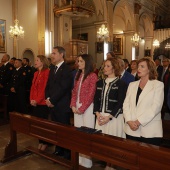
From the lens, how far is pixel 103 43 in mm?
12328

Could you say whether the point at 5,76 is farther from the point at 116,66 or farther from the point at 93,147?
the point at 93,147

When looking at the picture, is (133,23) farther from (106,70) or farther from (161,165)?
(161,165)

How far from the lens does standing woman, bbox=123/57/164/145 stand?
2635mm

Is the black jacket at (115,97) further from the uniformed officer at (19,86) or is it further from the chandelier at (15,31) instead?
the chandelier at (15,31)

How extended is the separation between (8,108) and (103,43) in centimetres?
711

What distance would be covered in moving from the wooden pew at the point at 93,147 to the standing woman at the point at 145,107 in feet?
1.01

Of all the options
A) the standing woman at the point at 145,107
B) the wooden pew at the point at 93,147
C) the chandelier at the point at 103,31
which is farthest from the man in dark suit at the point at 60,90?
the chandelier at the point at 103,31

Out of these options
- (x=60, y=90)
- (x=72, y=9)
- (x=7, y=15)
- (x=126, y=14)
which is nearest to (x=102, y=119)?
(x=60, y=90)

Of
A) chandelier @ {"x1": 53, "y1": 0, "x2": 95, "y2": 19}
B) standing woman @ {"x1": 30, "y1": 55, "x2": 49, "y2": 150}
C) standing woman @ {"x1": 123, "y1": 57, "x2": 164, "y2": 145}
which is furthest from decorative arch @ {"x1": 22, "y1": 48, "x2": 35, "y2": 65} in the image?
standing woman @ {"x1": 123, "y1": 57, "x2": 164, "y2": 145}

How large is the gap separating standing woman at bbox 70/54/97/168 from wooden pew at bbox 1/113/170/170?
0.35 metres

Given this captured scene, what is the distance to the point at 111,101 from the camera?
3059 mm

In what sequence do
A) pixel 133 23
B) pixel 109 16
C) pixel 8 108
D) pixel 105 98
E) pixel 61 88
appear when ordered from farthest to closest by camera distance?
pixel 133 23 → pixel 109 16 → pixel 8 108 → pixel 61 88 → pixel 105 98

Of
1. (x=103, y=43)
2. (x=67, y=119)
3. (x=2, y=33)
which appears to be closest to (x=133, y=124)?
(x=67, y=119)

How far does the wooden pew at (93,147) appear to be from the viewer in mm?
2219
